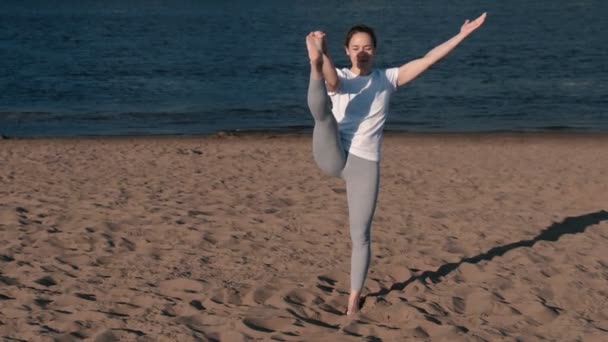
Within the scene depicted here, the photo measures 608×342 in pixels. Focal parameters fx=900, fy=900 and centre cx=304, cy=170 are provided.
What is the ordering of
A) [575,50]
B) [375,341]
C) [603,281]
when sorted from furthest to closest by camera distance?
[575,50] → [603,281] → [375,341]

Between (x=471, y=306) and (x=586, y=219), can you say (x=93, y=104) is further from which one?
(x=471, y=306)

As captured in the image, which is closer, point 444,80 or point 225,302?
point 225,302

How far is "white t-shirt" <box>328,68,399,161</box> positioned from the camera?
5.36 meters

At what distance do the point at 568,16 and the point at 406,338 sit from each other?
71866mm

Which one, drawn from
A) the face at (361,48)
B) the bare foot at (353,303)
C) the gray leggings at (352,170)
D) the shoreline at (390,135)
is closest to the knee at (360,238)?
the gray leggings at (352,170)

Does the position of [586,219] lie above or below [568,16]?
below

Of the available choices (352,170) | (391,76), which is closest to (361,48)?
(391,76)

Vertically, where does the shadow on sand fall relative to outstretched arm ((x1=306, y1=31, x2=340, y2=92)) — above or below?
below

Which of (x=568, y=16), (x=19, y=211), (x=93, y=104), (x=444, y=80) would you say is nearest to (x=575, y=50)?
(x=444, y=80)

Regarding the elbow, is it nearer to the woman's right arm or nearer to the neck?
the woman's right arm

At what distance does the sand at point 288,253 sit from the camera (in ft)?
18.8

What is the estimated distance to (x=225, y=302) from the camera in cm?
621

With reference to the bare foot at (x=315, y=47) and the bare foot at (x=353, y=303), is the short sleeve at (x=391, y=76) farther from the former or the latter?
the bare foot at (x=353, y=303)

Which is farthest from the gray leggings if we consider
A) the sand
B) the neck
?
the sand
